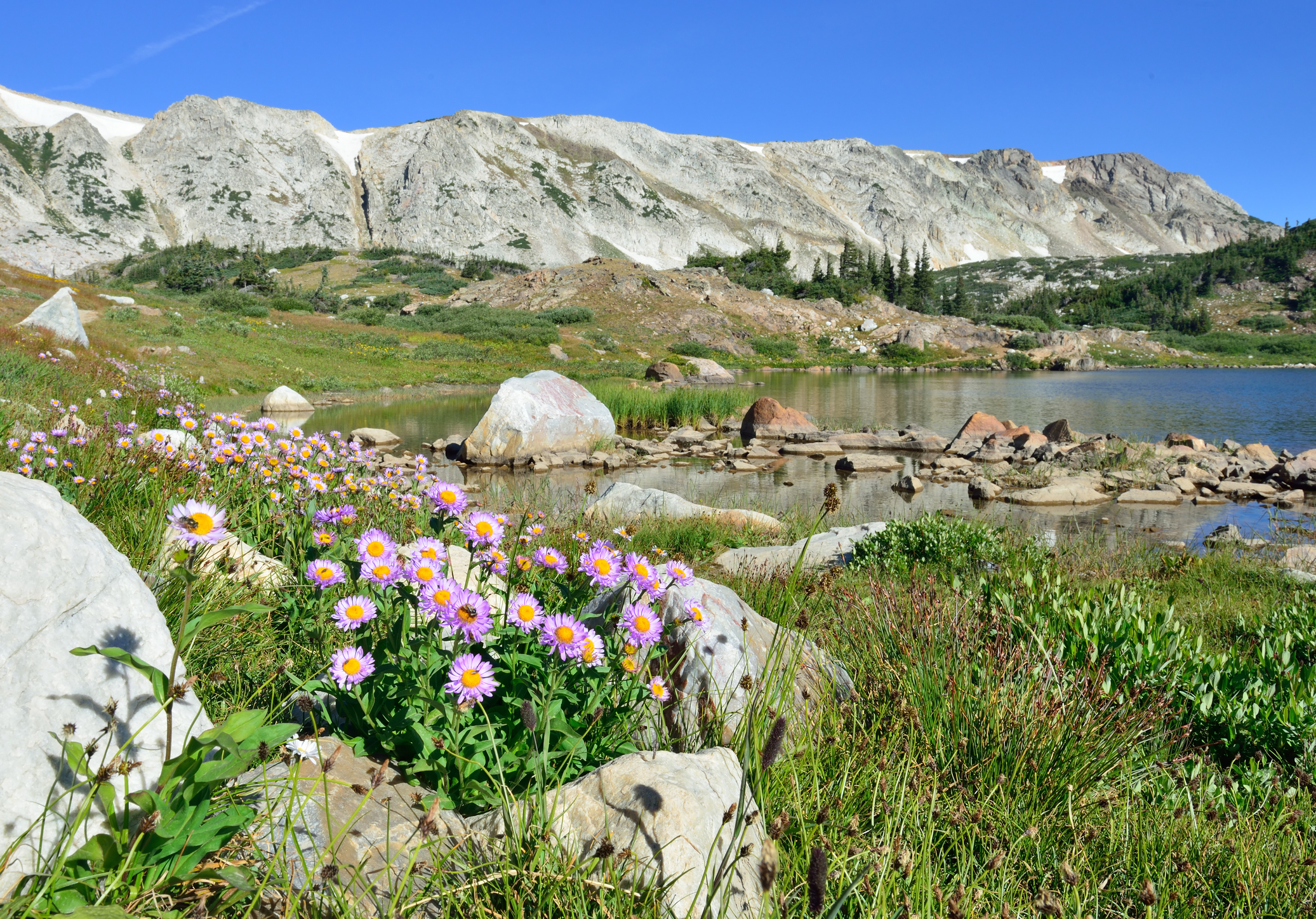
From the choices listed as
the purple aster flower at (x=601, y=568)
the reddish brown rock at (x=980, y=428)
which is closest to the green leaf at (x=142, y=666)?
the purple aster flower at (x=601, y=568)

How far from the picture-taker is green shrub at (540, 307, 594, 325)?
5403cm

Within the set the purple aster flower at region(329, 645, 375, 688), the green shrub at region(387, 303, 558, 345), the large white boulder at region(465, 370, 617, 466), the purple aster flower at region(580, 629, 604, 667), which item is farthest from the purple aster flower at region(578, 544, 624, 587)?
the green shrub at region(387, 303, 558, 345)

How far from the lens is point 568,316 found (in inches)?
2144

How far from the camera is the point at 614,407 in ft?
74.0

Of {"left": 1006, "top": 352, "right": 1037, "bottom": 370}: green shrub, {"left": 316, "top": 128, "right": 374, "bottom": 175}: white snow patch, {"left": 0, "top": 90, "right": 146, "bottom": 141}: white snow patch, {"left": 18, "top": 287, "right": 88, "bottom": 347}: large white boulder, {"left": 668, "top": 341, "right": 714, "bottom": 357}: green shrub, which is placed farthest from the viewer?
{"left": 316, "top": 128, "right": 374, "bottom": 175}: white snow patch

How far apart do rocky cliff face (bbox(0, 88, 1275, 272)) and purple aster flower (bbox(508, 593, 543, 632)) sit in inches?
4465

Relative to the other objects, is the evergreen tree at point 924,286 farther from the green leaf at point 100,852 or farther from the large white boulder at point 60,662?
the green leaf at point 100,852

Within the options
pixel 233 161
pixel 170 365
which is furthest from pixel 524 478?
pixel 233 161

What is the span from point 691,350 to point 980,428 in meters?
34.1

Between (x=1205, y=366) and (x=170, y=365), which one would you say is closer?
(x=170, y=365)

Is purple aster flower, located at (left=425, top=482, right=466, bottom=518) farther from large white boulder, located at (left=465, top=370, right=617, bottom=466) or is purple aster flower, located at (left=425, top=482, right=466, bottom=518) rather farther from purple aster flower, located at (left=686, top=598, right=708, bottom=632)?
large white boulder, located at (left=465, top=370, right=617, bottom=466)

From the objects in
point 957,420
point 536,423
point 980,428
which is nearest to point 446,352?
point 536,423

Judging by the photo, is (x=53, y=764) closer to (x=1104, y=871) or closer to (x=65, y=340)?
(x=1104, y=871)

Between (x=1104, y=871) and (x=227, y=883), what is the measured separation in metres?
2.45
